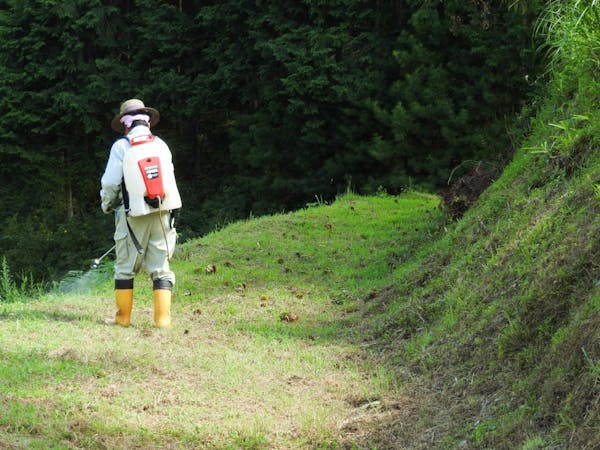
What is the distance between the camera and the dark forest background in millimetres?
17734

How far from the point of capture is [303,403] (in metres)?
6.18

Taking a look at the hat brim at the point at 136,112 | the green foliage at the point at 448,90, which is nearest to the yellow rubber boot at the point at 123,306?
the hat brim at the point at 136,112

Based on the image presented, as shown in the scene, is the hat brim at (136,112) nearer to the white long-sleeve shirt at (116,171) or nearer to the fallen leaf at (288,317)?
the white long-sleeve shirt at (116,171)

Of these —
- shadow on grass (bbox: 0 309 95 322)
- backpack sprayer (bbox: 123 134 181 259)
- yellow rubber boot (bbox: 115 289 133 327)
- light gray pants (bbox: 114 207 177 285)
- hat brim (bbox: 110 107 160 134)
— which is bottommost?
shadow on grass (bbox: 0 309 95 322)

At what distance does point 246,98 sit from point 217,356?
14.3m

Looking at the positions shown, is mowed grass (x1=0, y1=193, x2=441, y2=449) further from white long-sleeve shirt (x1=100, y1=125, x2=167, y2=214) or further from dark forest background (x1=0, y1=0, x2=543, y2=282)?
dark forest background (x1=0, y1=0, x2=543, y2=282)

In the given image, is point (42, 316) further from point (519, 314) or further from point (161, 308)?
point (519, 314)

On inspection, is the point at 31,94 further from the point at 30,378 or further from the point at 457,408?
the point at 457,408

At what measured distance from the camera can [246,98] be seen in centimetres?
2106

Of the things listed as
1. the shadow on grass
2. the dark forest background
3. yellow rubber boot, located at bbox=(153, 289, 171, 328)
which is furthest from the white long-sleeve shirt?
the dark forest background

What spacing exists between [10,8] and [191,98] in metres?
6.28

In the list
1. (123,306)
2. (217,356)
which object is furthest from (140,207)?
(217,356)

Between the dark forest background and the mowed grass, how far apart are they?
5.52m

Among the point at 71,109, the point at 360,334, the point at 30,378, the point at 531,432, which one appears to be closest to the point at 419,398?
the point at 531,432
